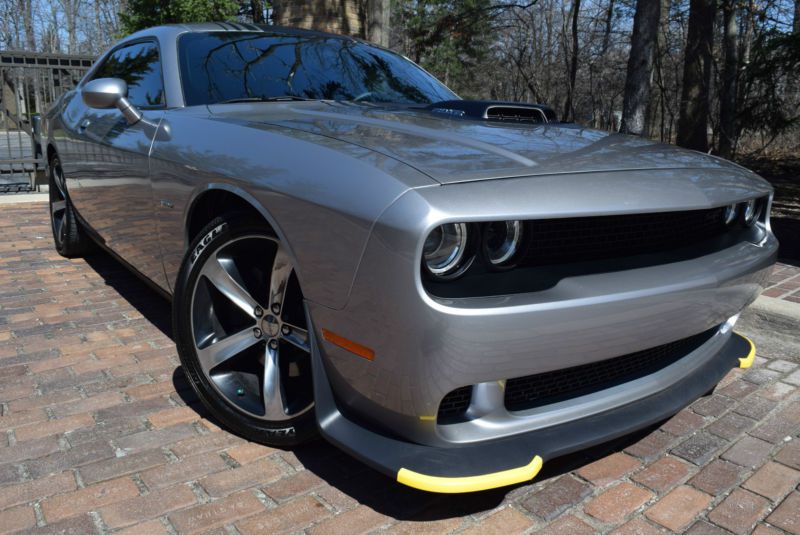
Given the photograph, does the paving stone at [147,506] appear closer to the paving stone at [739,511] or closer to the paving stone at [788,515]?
the paving stone at [739,511]

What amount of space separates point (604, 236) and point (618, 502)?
83 centimetres

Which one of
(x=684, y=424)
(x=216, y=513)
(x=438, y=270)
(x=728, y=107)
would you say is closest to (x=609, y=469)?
(x=684, y=424)

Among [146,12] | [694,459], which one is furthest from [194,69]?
[146,12]

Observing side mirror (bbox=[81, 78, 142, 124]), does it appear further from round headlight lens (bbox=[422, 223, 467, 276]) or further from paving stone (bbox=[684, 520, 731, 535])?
paving stone (bbox=[684, 520, 731, 535])

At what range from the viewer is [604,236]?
6.59 ft

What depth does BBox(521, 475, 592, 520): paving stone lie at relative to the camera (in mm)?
2033

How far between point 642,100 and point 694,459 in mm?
5390

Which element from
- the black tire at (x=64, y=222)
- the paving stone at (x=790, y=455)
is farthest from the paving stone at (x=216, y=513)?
the black tire at (x=64, y=222)

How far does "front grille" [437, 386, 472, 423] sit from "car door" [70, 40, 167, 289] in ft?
5.27

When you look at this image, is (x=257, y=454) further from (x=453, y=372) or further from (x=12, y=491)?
(x=453, y=372)

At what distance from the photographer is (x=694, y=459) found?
2.36 metres

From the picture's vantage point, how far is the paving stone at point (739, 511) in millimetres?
1994

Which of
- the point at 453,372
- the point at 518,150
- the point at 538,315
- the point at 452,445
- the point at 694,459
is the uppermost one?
the point at 518,150

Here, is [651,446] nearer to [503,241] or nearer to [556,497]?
[556,497]
